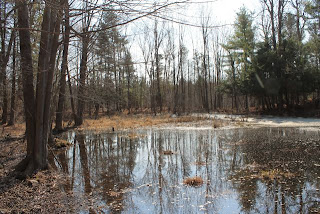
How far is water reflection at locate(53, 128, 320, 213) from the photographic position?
4469 millimetres

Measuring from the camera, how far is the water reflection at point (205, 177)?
4.47 m

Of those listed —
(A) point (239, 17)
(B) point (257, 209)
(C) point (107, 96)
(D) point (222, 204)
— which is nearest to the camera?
(B) point (257, 209)

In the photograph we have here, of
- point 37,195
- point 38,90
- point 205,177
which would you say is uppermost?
point 38,90

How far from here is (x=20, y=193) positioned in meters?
4.84

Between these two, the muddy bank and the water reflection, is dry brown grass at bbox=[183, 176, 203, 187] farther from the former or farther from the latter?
the muddy bank

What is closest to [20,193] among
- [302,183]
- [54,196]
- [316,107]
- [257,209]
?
[54,196]

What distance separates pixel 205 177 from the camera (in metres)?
6.20

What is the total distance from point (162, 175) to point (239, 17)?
26436 mm

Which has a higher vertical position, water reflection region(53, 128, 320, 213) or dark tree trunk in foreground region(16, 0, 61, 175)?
dark tree trunk in foreground region(16, 0, 61, 175)

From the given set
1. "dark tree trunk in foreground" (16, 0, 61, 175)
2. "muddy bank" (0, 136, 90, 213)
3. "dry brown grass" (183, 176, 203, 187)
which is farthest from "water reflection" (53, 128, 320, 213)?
"dark tree trunk in foreground" (16, 0, 61, 175)

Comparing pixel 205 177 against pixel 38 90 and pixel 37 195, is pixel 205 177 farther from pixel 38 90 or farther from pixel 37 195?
pixel 38 90

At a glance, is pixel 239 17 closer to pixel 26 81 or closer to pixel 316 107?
pixel 316 107

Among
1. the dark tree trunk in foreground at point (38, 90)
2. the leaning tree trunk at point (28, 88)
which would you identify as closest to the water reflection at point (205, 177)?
the dark tree trunk in foreground at point (38, 90)

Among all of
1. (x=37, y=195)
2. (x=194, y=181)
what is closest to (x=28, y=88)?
(x=37, y=195)
